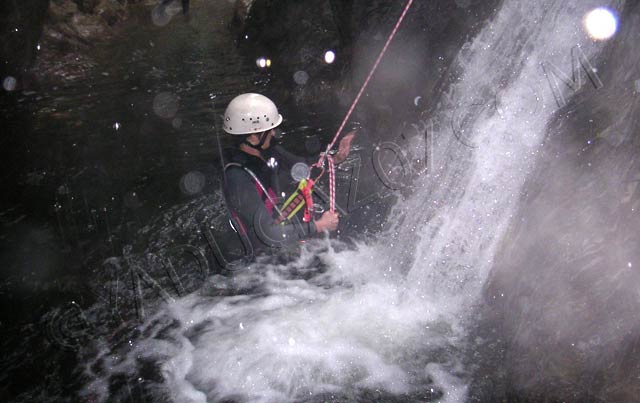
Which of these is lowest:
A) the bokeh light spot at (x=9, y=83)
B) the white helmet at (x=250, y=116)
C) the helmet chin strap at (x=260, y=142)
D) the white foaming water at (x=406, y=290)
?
the white foaming water at (x=406, y=290)

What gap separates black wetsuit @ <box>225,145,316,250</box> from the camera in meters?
4.37

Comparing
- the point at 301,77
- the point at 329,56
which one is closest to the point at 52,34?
the point at 301,77

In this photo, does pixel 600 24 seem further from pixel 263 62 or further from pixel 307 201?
pixel 263 62

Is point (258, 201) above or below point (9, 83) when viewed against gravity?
below

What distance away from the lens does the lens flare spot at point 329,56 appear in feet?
37.6

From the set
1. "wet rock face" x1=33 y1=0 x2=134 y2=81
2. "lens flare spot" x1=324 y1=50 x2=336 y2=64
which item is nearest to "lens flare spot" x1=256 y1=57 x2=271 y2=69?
"lens flare spot" x1=324 y1=50 x2=336 y2=64

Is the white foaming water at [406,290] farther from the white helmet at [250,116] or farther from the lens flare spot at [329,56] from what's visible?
the lens flare spot at [329,56]

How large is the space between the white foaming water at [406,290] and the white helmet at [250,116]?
198cm

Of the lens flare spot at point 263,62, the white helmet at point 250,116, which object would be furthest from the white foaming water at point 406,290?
the lens flare spot at point 263,62

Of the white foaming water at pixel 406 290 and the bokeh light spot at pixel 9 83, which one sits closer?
the white foaming water at pixel 406 290

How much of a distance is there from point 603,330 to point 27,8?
563 inches

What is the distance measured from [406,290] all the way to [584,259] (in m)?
2.19

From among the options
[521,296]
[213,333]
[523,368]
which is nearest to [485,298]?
[521,296]

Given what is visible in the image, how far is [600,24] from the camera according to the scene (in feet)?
13.7
